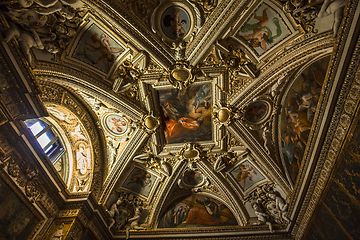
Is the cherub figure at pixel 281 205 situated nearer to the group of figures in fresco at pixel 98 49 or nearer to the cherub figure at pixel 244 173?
the cherub figure at pixel 244 173

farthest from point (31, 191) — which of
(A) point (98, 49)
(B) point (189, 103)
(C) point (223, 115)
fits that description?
(C) point (223, 115)

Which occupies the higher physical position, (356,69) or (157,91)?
(157,91)

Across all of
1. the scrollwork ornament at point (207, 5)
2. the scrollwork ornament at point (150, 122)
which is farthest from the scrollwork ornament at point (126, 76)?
the scrollwork ornament at point (207, 5)

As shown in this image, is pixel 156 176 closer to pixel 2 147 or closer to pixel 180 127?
pixel 180 127

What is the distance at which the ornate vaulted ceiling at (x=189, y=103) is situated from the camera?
273 inches

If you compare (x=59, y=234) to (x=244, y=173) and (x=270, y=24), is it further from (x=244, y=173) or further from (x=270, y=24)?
(x=270, y=24)

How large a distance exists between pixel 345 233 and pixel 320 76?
4791 mm

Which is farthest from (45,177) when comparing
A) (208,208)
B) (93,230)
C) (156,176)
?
(208,208)

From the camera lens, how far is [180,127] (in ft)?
35.3

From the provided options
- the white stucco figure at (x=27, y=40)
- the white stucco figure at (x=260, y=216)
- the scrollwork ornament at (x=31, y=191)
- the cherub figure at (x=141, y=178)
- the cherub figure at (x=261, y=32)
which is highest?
the cherub figure at (x=261, y=32)

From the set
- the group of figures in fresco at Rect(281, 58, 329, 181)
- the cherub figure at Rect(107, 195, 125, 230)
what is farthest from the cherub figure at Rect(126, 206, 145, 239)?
the group of figures in fresco at Rect(281, 58, 329, 181)

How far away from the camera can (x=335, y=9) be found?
19.9 ft

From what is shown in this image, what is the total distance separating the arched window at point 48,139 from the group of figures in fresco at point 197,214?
5.93m

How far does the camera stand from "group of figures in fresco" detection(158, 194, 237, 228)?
11.1 m
